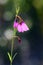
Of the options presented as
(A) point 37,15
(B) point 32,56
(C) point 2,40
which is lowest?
(B) point 32,56

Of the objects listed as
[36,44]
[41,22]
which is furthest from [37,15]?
[36,44]

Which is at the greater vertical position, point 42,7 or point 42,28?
point 42,7

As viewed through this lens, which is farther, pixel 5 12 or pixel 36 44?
pixel 36 44

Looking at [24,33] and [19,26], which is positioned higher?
[19,26]

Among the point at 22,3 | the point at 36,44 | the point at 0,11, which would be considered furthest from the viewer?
the point at 36,44

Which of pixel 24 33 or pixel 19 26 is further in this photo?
pixel 24 33

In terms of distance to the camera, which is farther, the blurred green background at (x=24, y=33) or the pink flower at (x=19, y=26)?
the blurred green background at (x=24, y=33)

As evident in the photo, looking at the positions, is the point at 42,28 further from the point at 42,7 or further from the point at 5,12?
the point at 5,12

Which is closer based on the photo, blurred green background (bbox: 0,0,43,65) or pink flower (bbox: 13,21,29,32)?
pink flower (bbox: 13,21,29,32)
